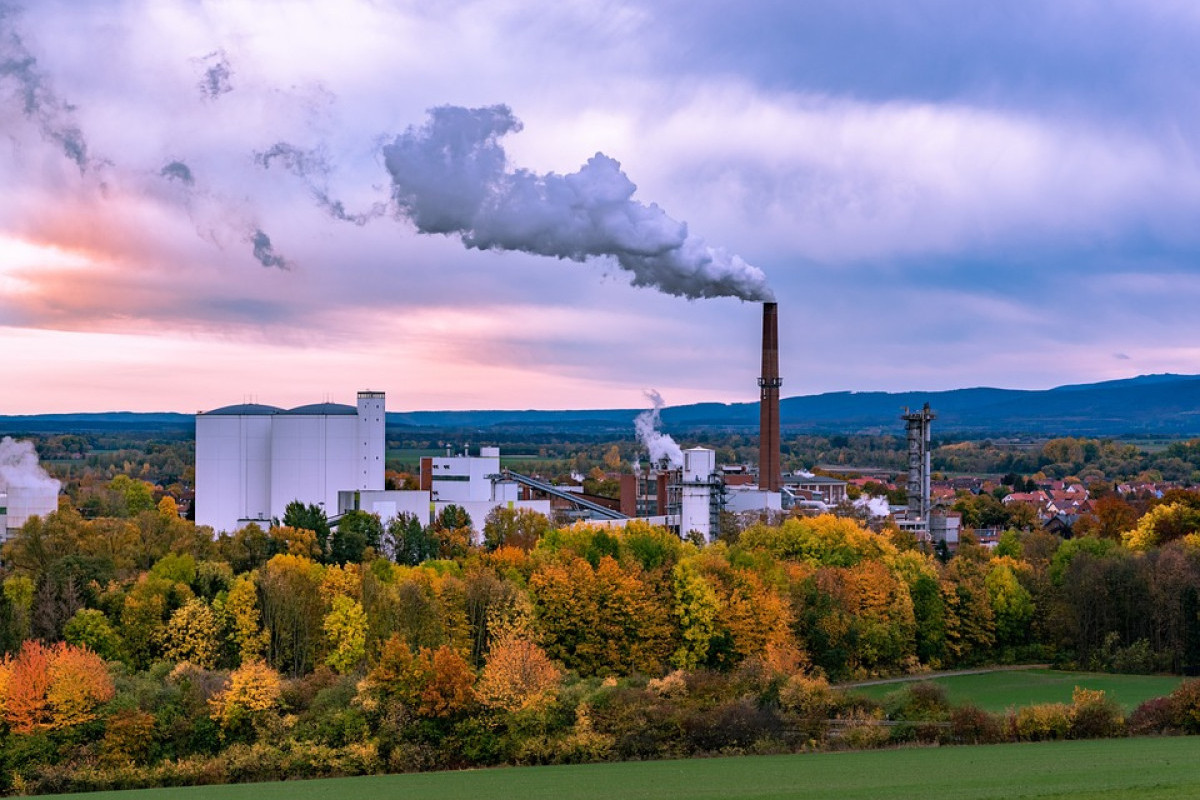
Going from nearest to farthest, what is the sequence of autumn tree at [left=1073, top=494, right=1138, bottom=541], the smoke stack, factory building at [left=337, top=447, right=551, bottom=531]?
factory building at [left=337, top=447, right=551, bottom=531], autumn tree at [left=1073, top=494, right=1138, bottom=541], the smoke stack

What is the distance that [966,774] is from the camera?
117ft

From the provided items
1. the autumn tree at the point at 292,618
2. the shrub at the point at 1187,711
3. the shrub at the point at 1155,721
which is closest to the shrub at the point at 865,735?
the shrub at the point at 1155,721

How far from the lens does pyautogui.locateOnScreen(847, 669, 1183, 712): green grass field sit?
183 feet

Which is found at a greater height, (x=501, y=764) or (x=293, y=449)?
(x=293, y=449)

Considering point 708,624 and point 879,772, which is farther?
point 708,624

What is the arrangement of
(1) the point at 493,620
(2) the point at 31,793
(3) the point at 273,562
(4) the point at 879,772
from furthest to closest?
(3) the point at 273,562 < (1) the point at 493,620 < (2) the point at 31,793 < (4) the point at 879,772

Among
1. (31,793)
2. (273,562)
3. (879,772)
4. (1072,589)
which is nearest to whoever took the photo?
(879,772)

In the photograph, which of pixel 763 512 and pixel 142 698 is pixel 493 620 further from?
pixel 763 512

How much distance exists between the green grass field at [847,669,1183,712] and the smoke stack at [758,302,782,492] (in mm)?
38393

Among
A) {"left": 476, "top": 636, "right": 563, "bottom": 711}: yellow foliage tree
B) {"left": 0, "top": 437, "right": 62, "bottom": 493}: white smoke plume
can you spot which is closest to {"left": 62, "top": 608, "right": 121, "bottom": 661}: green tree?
{"left": 476, "top": 636, "right": 563, "bottom": 711}: yellow foliage tree

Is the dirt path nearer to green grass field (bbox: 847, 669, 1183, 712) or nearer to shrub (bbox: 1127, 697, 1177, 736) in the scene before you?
green grass field (bbox: 847, 669, 1183, 712)

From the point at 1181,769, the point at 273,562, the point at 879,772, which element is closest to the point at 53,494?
the point at 273,562

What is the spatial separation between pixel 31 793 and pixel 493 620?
21225 millimetres

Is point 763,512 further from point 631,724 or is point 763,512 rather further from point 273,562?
point 631,724
